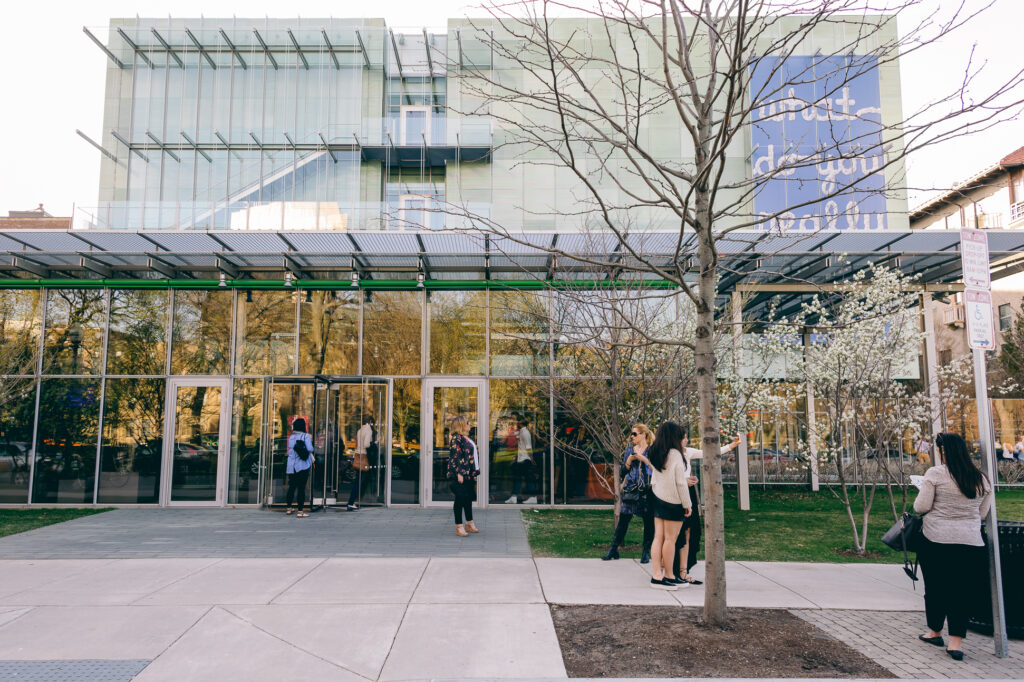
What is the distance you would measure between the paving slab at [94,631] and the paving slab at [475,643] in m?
1.91

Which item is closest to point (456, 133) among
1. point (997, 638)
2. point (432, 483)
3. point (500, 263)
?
point (500, 263)

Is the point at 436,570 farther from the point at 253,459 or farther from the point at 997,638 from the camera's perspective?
the point at 253,459

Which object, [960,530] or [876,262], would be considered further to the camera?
[876,262]

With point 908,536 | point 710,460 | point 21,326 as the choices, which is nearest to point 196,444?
point 21,326

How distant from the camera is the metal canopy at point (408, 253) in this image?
1275 centimetres

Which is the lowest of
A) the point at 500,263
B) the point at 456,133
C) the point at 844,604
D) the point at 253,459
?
the point at 844,604

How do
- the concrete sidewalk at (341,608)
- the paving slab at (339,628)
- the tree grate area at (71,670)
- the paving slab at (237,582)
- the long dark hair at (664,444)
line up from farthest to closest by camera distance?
the long dark hair at (664,444) → the paving slab at (237,582) → the paving slab at (339,628) → the concrete sidewalk at (341,608) → the tree grate area at (71,670)

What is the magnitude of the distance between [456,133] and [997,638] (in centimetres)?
1554

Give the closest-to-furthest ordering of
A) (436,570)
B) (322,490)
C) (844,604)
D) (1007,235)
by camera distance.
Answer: (844,604)
(436,570)
(1007,235)
(322,490)

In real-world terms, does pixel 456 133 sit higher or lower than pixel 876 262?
higher

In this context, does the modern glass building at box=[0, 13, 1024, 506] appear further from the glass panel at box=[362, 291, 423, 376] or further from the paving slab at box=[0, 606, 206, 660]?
the paving slab at box=[0, 606, 206, 660]

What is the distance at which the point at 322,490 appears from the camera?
13.8 meters

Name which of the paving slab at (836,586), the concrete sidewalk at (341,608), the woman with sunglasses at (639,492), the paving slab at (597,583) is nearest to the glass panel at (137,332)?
the concrete sidewalk at (341,608)

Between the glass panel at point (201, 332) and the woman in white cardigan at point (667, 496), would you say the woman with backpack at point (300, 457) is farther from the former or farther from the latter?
the woman in white cardigan at point (667, 496)
